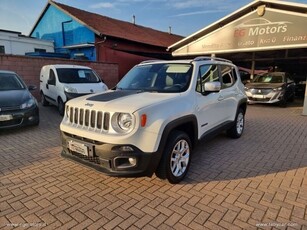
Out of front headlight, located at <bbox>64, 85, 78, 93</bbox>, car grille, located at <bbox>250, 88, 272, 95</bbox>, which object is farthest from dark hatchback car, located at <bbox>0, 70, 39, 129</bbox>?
car grille, located at <bbox>250, 88, 272, 95</bbox>

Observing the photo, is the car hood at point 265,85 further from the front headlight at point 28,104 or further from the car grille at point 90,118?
the car grille at point 90,118

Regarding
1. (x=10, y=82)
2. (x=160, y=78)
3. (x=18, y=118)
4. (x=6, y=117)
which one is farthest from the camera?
(x=10, y=82)

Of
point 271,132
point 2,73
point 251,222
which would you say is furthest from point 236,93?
point 2,73

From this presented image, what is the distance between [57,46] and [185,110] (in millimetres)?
17983

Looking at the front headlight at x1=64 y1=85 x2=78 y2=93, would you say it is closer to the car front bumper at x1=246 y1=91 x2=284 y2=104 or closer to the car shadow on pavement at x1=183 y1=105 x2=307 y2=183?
the car shadow on pavement at x1=183 y1=105 x2=307 y2=183

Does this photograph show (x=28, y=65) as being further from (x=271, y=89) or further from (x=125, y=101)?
(x=271, y=89)

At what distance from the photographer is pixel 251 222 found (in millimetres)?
2566

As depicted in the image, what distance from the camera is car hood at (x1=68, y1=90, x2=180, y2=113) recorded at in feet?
9.54

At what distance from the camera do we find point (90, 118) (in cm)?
313

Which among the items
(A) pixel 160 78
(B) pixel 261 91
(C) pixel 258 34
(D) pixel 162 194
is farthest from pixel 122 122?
(B) pixel 261 91

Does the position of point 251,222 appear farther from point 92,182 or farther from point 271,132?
point 271,132

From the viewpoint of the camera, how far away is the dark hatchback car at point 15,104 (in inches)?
220

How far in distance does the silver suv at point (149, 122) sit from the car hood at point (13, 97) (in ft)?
10.0

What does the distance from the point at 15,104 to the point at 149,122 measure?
14.9ft
